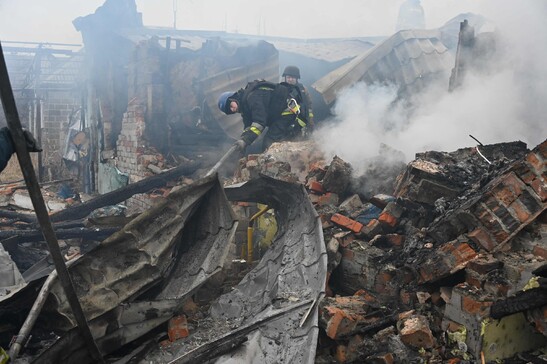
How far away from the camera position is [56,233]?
6.44m

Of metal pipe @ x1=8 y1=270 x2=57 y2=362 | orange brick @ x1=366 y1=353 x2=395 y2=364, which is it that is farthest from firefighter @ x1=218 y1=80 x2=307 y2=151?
metal pipe @ x1=8 y1=270 x2=57 y2=362

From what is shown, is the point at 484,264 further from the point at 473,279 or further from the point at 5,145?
the point at 5,145

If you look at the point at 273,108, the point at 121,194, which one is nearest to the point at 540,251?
the point at 273,108

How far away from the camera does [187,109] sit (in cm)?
973

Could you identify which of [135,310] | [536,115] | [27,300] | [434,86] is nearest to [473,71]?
[536,115]

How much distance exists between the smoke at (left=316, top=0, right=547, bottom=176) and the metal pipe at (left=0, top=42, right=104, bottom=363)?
12.5 ft

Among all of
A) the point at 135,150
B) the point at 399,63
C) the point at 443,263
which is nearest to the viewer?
the point at 443,263

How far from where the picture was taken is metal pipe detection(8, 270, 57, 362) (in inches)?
95.7

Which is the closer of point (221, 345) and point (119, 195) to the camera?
point (221, 345)

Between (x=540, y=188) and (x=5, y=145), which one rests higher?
(x=5, y=145)

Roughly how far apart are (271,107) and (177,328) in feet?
14.6

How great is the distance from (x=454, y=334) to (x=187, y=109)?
7.62 metres

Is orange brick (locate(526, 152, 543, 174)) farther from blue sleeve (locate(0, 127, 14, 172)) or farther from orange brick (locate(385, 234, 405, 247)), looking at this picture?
blue sleeve (locate(0, 127, 14, 172))

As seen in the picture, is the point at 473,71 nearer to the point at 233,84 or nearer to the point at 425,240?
the point at 425,240
